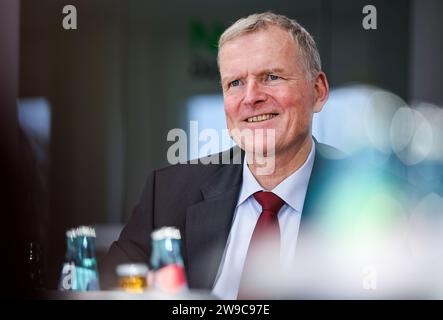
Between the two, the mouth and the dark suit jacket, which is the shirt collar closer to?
the dark suit jacket

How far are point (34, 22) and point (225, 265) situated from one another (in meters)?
1.02

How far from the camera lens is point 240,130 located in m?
2.33

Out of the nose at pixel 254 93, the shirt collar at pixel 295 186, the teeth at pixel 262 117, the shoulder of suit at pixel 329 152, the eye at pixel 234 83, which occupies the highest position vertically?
the eye at pixel 234 83

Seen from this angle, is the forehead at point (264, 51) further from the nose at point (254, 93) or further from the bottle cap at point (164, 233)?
the bottle cap at point (164, 233)

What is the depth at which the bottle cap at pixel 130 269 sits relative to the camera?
7.61ft

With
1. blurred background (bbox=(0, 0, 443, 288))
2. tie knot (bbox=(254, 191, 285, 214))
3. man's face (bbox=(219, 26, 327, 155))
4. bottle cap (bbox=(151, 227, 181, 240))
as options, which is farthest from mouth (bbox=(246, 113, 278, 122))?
bottle cap (bbox=(151, 227, 181, 240))

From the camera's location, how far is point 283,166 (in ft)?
7.66

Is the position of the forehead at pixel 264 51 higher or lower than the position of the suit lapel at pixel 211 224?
higher

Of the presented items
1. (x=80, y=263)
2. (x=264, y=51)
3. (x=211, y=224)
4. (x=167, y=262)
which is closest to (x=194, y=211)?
(x=211, y=224)

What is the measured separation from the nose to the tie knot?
0.97 ft

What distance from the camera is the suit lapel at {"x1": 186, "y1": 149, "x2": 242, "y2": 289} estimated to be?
7.61ft

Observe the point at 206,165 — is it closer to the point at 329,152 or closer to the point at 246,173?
the point at 246,173

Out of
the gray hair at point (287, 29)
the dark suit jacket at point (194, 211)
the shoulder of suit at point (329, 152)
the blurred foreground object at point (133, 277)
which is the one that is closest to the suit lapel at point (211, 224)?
the dark suit jacket at point (194, 211)
